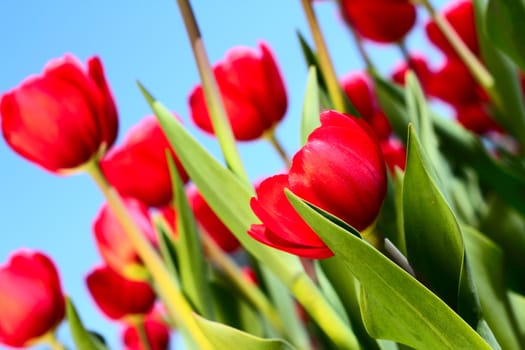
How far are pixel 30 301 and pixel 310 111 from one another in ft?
1.03

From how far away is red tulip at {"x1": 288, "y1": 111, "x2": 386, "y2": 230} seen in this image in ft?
1.07

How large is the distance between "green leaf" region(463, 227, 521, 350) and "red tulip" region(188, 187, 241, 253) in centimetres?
30

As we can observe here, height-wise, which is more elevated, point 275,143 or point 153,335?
point 275,143

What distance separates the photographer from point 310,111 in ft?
1.49

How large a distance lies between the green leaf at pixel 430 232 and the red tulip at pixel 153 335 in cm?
58

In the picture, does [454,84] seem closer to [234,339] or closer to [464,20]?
[464,20]

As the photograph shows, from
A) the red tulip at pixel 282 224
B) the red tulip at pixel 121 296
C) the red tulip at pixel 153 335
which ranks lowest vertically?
the red tulip at pixel 153 335

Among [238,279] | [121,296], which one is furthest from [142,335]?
[238,279]

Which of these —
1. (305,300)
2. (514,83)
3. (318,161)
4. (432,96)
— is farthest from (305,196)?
(432,96)

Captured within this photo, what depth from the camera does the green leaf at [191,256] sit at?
21.0 inches

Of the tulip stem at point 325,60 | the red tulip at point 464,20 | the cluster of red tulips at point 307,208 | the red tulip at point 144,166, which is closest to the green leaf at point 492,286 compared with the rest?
the cluster of red tulips at point 307,208

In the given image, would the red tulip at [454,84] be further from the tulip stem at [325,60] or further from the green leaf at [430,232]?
the green leaf at [430,232]

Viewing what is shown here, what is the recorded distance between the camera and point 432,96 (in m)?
0.97

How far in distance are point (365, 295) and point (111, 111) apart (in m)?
0.28
